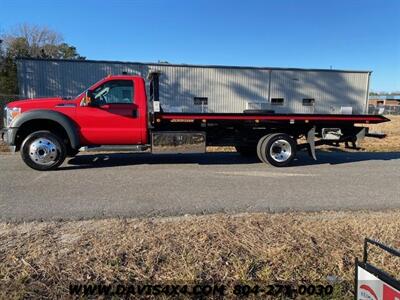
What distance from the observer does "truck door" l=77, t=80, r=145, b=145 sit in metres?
8.17

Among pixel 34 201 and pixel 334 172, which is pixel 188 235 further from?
pixel 334 172

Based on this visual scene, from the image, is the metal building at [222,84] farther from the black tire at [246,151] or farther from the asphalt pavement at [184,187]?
the asphalt pavement at [184,187]

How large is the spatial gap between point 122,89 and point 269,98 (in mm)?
26210

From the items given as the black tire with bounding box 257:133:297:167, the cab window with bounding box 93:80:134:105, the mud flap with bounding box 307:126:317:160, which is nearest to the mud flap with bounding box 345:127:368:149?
the mud flap with bounding box 307:126:317:160

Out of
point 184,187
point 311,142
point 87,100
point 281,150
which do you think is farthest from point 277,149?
point 87,100

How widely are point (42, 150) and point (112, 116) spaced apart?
1741mm

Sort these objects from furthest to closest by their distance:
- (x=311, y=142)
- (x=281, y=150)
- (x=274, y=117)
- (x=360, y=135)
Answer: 1. (x=360, y=135)
2. (x=311, y=142)
3. (x=281, y=150)
4. (x=274, y=117)

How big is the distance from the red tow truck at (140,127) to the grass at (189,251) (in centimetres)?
389

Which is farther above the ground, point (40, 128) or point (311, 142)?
point (40, 128)

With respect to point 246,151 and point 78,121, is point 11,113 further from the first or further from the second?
point 246,151

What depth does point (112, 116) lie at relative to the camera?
8.27 metres

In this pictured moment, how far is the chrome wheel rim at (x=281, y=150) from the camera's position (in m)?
9.15

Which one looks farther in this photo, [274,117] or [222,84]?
[222,84]

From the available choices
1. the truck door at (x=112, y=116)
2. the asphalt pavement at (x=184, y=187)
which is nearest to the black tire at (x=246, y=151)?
the asphalt pavement at (x=184, y=187)
